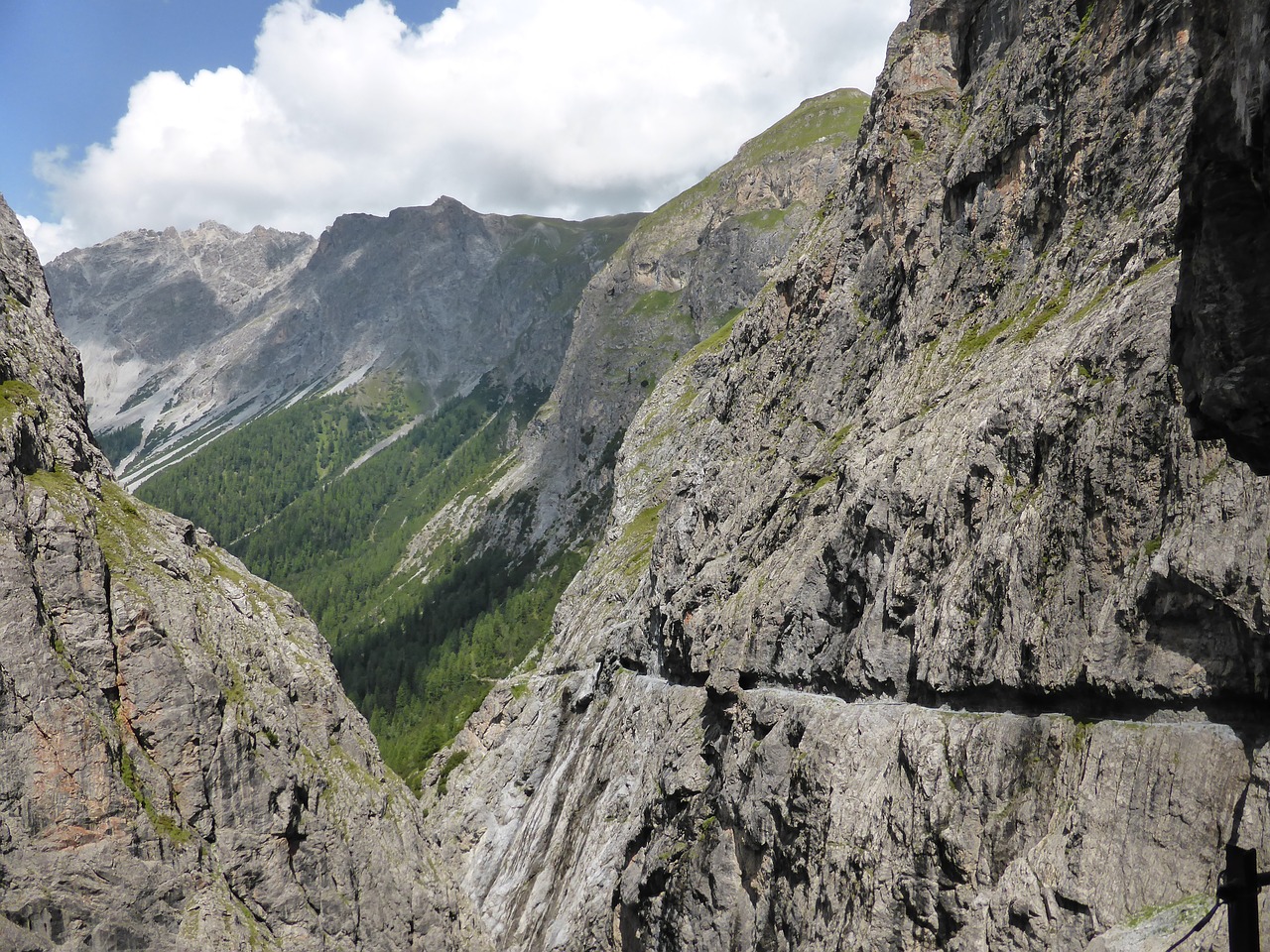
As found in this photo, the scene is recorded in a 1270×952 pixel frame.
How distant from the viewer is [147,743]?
4688cm

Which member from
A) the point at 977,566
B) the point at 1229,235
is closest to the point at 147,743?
the point at 977,566

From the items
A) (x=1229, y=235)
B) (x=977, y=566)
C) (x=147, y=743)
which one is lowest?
(x=147, y=743)

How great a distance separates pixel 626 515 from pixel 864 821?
85553 millimetres

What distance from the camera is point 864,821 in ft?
91.3

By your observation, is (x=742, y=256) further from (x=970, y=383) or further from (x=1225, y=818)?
(x=1225, y=818)

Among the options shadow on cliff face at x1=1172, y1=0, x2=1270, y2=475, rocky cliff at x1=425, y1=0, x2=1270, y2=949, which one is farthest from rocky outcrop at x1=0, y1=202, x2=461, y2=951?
shadow on cliff face at x1=1172, y1=0, x2=1270, y2=475

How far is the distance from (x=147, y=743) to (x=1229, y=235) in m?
53.9

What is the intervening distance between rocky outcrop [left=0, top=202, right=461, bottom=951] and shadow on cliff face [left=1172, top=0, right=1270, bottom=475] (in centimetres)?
4978

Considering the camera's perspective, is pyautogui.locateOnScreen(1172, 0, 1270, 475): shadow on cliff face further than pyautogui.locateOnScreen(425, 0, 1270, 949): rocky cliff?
No

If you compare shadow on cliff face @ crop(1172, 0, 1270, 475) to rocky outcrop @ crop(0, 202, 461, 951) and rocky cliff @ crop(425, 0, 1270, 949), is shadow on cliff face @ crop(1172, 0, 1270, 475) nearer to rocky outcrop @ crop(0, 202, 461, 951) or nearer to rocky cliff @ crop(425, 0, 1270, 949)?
rocky cliff @ crop(425, 0, 1270, 949)

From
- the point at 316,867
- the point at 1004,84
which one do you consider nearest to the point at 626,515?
the point at 316,867

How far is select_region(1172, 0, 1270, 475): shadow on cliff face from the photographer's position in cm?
1008

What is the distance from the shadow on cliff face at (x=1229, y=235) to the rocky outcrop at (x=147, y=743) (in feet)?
163

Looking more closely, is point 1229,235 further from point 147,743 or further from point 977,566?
point 147,743
